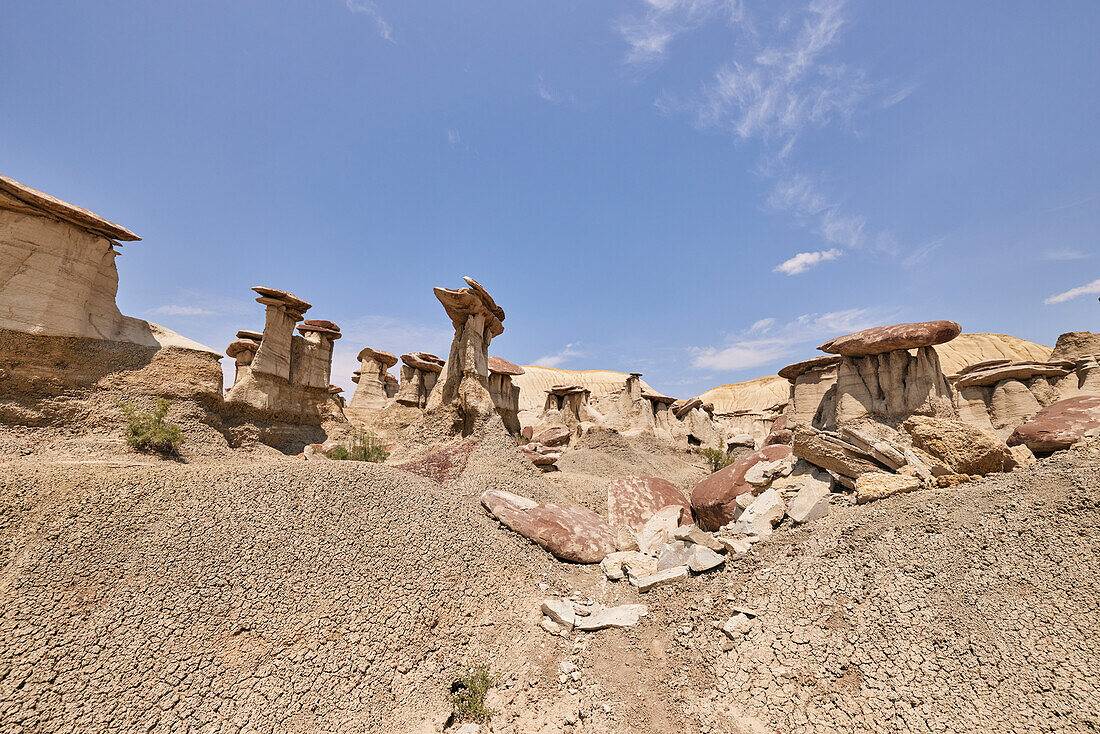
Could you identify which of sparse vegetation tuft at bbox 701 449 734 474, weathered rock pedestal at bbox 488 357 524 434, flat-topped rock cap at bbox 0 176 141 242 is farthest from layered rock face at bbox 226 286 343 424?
sparse vegetation tuft at bbox 701 449 734 474

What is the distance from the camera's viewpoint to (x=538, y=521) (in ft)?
21.6

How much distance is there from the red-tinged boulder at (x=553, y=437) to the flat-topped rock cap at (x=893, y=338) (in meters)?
8.86

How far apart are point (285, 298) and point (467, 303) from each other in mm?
4906

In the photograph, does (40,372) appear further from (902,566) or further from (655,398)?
(655,398)

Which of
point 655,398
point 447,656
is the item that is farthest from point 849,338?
point 447,656

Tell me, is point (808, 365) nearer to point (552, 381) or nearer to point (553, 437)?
point (553, 437)

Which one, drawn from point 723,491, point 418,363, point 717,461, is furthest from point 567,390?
point 723,491

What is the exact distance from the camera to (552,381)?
68.8 metres

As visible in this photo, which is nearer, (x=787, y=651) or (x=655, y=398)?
(x=787, y=651)

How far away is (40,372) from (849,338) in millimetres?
16742

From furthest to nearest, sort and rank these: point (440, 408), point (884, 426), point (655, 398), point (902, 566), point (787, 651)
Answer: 1. point (655, 398)
2. point (884, 426)
3. point (440, 408)
4. point (902, 566)
5. point (787, 651)

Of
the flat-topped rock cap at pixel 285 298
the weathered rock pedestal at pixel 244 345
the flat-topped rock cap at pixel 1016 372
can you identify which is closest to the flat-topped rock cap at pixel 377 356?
the weathered rock pedestal at pixel 244 345

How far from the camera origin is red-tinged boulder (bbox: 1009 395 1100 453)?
218 inches

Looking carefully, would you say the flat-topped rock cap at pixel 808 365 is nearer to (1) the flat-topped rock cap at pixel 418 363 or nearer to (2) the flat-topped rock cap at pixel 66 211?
(1) the flat-topped rock cap at pixel 418 363
